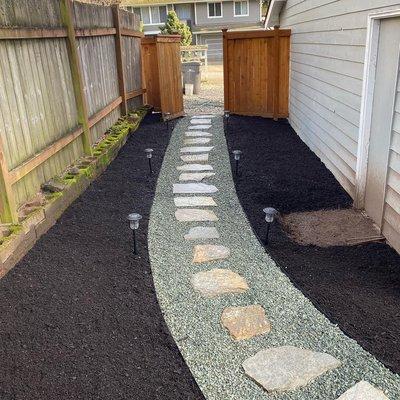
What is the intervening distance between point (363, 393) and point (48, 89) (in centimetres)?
420

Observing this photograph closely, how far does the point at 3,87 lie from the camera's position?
380 cm

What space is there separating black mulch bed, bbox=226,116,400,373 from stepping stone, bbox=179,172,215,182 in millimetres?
501

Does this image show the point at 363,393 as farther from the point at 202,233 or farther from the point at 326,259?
the point at 202,233

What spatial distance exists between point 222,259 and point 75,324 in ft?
4.85

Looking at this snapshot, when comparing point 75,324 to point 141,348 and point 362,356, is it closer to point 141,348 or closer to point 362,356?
point 141,348

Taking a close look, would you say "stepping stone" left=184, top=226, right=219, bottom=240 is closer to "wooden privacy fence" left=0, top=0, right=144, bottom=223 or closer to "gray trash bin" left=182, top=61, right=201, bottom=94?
"wooden privacy fence" left=0, top=0, right=144, bottom=223

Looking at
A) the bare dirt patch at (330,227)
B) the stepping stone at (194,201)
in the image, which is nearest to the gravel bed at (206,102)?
the stepping stone at (194,201)

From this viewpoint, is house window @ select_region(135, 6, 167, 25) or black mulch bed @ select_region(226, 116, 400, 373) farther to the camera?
house window @ select_region(135, 6, 167, 25)

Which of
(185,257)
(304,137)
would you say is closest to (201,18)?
(304,137)

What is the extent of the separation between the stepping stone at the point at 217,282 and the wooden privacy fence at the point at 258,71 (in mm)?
6734

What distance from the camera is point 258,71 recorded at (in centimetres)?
958

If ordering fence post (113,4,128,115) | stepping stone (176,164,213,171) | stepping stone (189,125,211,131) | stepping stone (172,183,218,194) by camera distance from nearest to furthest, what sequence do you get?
stepping stone (172,183,218,194), stepping stone (176,164,213,171), fence post (113,4,128,115), stepping stone (189,125,211,131)

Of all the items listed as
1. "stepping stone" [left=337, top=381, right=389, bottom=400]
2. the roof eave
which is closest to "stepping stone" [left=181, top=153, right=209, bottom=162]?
the roof eave

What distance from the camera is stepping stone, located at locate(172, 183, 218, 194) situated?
18.7 feet
